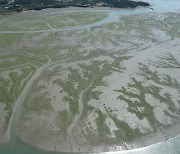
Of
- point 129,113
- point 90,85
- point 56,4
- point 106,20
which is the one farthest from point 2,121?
point 56,4

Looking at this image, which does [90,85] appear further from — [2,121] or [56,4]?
[56,4]

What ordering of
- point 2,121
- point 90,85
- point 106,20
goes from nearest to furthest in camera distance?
point 2,121
point 90,85
point 106,20

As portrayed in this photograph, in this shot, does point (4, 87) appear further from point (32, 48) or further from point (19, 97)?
point (32, 48)

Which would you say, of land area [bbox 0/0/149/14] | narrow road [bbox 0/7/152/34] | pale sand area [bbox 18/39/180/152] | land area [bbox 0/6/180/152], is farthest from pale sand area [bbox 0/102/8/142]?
land area [bbox 0/0/149/14]

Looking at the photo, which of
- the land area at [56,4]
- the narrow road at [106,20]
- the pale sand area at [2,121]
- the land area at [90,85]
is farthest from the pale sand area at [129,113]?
the land area at [56,4]

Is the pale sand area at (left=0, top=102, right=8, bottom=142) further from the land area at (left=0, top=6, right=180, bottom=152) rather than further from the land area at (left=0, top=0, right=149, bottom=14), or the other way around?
the land area at (left=0, top=0, right=149, bottom=14)
